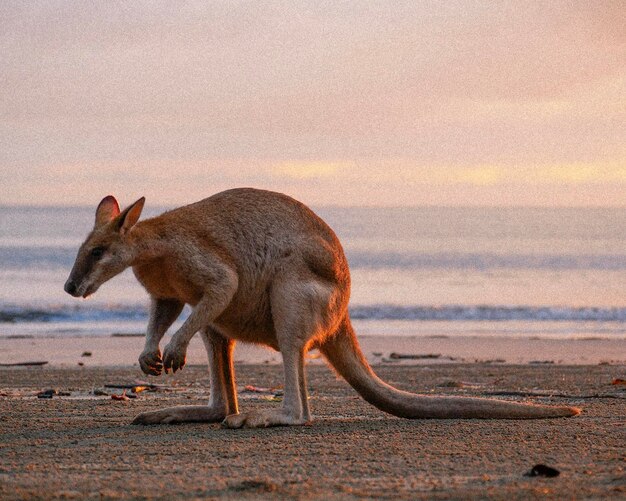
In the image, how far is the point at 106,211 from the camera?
611cm

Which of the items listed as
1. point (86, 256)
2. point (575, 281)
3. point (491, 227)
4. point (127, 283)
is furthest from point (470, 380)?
point (491, 227)

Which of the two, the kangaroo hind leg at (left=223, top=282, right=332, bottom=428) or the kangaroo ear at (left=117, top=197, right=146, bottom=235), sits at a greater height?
the kangaroo ear at (left=117, top=197, right=146, bottom=235)

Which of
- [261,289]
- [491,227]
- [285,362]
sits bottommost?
[285,362]

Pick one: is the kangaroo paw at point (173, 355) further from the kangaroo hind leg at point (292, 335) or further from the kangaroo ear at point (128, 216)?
the kangaroo ear at point (128, 216)

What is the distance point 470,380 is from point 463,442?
3738mm

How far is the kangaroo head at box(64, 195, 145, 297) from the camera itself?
18.8 feet

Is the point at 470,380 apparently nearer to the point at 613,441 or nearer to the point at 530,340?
the point at 613,441

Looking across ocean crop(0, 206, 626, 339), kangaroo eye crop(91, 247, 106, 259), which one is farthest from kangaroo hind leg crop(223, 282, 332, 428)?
ocean crop(0, 206, 626, 339)

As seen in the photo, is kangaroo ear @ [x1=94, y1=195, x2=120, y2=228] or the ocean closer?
kangaroo ear @ [x1=94, y1=195, x2=120, y2=228]

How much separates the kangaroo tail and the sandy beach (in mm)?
104

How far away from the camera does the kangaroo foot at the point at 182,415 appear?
6.06m

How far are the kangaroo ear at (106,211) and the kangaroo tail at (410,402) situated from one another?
1.46m

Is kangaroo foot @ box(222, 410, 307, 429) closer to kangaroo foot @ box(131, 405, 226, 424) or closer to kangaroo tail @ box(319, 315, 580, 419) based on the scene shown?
kangaroo foot @ box(131, 405, 226, 424)

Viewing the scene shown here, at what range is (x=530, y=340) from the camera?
47.6ft
